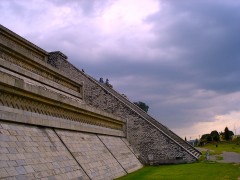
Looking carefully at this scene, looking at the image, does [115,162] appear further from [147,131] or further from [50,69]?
[147,131]

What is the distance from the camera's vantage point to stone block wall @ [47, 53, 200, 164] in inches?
731

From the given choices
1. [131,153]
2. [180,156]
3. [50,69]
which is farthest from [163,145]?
[50,69]

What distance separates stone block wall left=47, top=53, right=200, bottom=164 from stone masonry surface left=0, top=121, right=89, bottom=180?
9.92 metres

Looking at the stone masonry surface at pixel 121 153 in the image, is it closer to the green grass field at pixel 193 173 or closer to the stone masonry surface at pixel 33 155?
the green grass field at pixel 193 173

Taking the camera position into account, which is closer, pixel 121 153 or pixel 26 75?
pixel 26 75

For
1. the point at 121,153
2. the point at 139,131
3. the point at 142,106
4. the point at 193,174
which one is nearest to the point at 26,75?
the point at 121,153

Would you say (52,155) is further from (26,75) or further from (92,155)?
(26,75)

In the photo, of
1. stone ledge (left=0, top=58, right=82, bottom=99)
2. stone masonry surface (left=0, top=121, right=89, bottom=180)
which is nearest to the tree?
stone ledge (left=0, top=58, right=82, bottom=99)

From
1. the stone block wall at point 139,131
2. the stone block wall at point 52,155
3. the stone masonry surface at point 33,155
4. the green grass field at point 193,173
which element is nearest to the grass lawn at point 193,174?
the green grass field at point 193,173

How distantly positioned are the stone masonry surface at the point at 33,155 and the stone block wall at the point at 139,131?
32.5ft

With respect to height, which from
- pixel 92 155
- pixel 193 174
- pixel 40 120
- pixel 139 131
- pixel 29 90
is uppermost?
pixel 29 90

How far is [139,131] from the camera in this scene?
19.4 meters

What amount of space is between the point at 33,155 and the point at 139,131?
1212cm

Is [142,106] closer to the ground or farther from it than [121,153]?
farther from it
